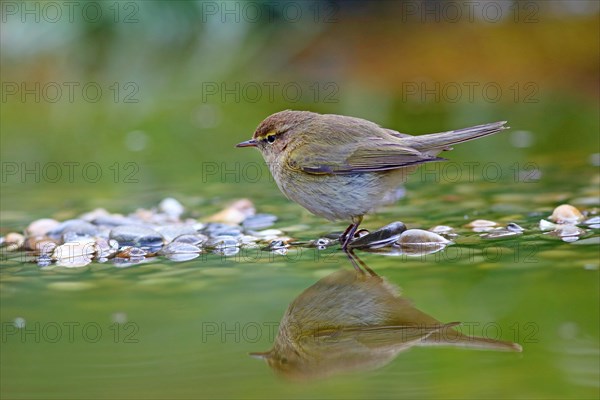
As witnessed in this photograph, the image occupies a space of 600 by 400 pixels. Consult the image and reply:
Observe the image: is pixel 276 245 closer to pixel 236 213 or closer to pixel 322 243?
pixel 322 243

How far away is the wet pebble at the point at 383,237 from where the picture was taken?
5347 mm

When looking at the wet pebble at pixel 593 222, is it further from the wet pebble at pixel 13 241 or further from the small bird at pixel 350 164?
the wet pebble at pixel 13 241

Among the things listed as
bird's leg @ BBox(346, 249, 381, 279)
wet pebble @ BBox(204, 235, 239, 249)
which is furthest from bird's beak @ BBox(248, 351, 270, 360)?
wet pebble @ BBox(204, 235, 239, 249)

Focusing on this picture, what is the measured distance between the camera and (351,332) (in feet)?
12.0

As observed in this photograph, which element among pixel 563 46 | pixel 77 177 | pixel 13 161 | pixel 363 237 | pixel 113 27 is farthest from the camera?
pixel 113 27

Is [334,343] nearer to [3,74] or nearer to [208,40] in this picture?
[208,40]

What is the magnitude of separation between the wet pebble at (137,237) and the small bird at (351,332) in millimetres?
1495

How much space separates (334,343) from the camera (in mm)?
3535

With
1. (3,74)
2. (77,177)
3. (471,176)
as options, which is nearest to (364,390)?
(471,176)

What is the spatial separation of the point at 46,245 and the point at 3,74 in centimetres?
786

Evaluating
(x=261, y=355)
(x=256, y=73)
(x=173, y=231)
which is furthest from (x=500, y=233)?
(x=256, y=73)

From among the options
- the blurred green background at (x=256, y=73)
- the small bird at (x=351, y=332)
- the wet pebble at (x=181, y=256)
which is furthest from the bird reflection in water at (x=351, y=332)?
the blurred green background at (x=256, y=73)

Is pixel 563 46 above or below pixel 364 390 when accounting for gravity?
above

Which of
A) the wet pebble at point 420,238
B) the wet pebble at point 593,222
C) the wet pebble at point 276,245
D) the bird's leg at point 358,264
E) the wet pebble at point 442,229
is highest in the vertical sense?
the wet pebble at point 593,222
